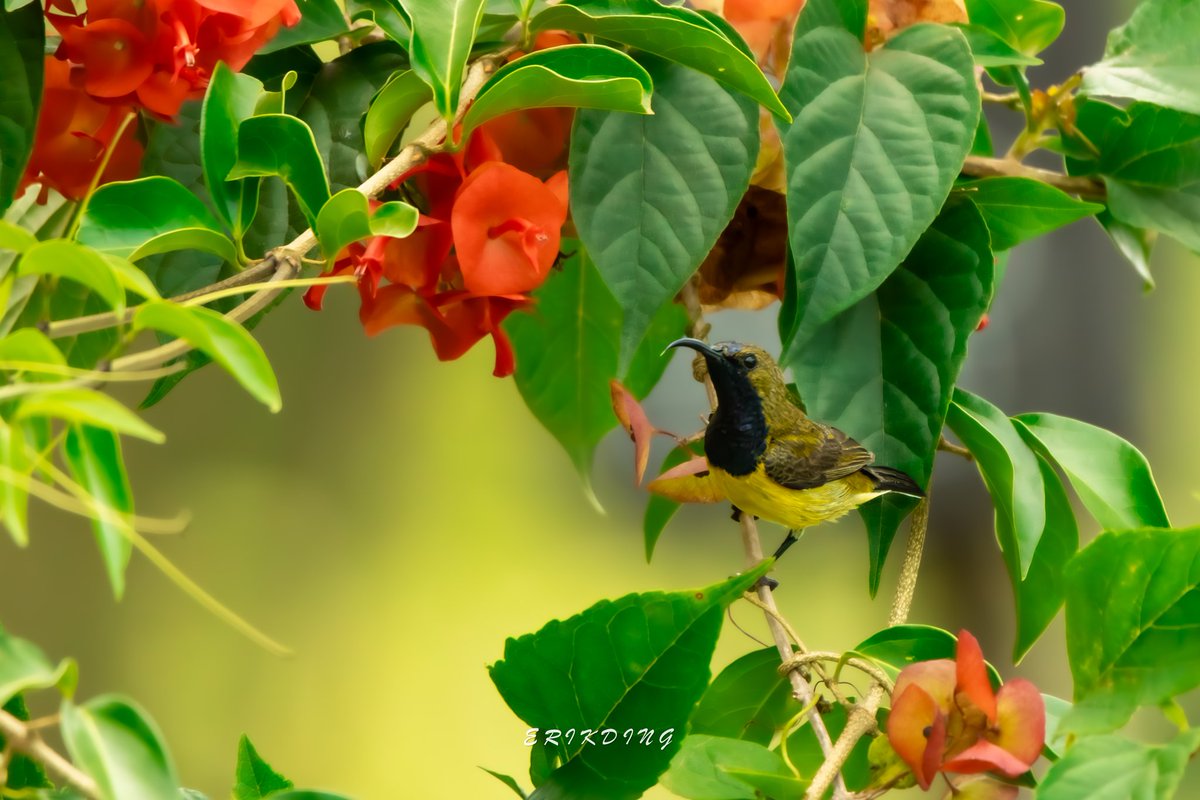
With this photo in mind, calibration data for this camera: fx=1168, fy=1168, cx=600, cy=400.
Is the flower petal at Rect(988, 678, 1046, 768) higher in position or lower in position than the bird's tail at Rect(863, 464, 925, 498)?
lower

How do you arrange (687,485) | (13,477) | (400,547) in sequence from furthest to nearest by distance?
1. (400,547)
2. (687,485)
3. (13,477)

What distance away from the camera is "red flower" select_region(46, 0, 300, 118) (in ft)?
0.99

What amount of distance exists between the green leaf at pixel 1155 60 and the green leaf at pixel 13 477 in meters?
0.37

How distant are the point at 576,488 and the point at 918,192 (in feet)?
3.80

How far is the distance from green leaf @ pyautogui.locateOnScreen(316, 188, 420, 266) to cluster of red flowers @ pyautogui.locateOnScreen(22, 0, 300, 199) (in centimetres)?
7

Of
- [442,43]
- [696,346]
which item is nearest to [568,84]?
[442,43]

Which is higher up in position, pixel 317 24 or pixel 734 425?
pixel 317 24

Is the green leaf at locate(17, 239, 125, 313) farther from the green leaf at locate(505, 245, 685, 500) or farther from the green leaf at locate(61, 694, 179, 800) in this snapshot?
the green leaf at locate(505, 245, 685, 500)

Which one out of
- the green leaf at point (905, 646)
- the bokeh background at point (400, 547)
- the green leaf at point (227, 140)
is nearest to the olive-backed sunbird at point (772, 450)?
the green leaf at point (905, 646)

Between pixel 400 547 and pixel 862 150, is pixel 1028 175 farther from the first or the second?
pixel 400 547

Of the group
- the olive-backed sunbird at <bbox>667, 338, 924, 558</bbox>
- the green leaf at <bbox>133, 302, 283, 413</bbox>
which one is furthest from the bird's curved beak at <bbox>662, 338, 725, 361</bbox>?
the green leaf at <bbox>133, 302, 283, 413</bbox>

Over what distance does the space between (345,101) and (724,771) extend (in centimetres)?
23

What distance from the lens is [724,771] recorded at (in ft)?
0.96

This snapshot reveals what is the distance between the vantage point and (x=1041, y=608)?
0.41 m
